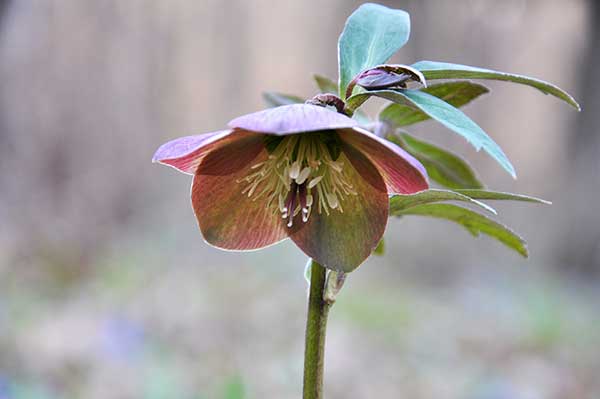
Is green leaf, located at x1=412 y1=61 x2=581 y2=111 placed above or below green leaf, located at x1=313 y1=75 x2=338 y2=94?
above

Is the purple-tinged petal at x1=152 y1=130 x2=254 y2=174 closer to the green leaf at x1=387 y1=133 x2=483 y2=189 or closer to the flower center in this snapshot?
the flower center

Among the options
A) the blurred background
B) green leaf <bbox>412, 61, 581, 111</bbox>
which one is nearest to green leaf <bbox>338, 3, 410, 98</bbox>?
green leaf <bbox>412, 61, 581, 111</bbox>

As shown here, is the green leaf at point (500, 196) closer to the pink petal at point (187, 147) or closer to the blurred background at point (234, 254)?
the pink petal at point (187, 147)

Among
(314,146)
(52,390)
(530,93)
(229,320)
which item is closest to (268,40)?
(530,93)

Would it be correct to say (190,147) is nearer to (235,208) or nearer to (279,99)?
(235,208)

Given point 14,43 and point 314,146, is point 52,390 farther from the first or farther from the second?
point 14,43

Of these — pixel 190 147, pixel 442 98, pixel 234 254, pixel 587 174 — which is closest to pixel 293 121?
pixel 190 147

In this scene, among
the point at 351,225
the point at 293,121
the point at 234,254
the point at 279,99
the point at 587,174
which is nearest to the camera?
the point at 293,121
